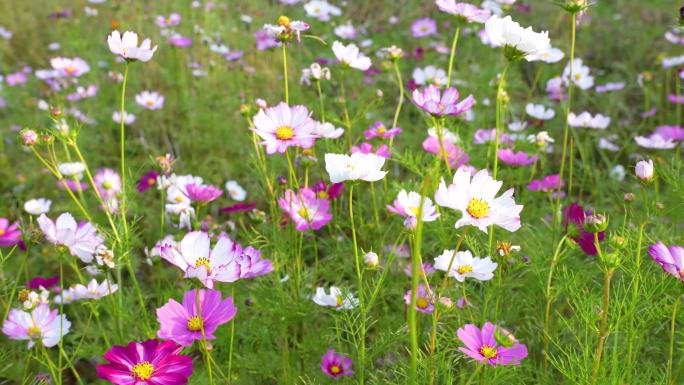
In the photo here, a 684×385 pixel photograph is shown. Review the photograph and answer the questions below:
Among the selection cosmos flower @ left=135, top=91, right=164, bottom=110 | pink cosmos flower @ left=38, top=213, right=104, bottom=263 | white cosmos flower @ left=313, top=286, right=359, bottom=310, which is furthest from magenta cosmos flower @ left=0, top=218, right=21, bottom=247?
cosmos flower @ left=135, top=91, right=164, bottom=110

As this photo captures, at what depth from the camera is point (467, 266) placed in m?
1.12

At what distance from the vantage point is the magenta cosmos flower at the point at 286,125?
45.8 inches

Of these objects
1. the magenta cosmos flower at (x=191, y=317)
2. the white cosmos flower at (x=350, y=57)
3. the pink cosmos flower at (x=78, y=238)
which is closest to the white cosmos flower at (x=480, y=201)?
the magenta cosmos flower at (x=191, y=317)

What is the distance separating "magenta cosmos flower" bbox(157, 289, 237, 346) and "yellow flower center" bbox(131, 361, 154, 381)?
0.05 meters

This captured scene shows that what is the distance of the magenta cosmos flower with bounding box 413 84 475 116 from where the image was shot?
1.13m

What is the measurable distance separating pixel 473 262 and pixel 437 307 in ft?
0.86

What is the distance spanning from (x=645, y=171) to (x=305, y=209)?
0.60 m

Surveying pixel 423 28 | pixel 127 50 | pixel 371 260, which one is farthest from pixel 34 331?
pixel 423 28

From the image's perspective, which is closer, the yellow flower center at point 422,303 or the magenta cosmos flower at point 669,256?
the magenta cosmos flower at point 669,256

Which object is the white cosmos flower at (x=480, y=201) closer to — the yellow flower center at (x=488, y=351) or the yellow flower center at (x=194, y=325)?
the yellow flower center at (x=488, y=351)

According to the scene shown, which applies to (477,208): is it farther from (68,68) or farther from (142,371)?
(68,68)

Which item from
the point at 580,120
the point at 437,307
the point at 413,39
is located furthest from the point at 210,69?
the point at 437,307

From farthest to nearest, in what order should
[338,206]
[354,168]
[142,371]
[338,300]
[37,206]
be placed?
1. [338,206]
2. [37,206]
3. [338,300]
4. [354,168]
5. [142,371]

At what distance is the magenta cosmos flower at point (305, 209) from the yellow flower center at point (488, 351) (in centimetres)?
41
